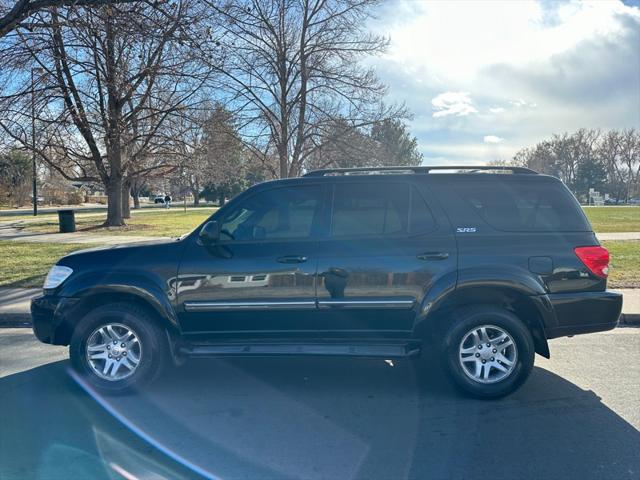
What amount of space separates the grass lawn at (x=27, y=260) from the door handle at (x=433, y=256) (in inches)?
301

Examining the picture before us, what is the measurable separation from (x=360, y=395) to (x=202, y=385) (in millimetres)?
1484

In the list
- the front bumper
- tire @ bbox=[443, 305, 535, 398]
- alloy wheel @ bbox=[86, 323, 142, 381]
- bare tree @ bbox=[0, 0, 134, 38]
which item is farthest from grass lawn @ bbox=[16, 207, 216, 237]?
tire @ bbox=[443, 305, 535, 398]

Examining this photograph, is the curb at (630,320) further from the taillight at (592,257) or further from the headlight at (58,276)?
the headlight at (58,276)

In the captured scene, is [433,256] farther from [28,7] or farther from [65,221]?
[65,221]

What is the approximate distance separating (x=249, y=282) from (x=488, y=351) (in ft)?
7.11

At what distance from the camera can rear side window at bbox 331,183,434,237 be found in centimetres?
427

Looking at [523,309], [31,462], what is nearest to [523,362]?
[523,309]

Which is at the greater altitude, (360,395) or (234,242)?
(234,242)

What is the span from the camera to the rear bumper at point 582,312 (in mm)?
4152

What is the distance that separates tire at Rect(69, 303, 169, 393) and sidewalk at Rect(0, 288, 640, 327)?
326 cm

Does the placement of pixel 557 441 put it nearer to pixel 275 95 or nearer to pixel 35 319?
pixel 35 319

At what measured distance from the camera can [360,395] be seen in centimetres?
427

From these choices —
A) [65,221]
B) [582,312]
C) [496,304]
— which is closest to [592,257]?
[582,312]

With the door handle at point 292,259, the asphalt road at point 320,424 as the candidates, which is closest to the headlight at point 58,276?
the asphalt road at point 320,424
